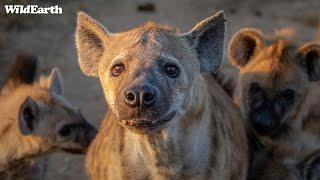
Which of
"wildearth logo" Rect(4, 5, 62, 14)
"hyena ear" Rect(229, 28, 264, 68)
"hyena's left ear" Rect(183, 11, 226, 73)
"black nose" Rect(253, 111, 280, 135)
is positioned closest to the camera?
"hyena's left ear" Rect(183, 11, 226, 73)

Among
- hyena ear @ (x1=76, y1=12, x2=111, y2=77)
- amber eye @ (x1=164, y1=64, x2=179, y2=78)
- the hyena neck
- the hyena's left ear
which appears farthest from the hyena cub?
amber eye @ (x1=164, y1=64, x2=179, y2=78)

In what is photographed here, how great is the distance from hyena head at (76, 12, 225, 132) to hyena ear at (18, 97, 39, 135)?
0.93m

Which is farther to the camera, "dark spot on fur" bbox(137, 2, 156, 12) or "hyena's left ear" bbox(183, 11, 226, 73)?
"dark spot on fur" bbox(137, 2, 156, 12)

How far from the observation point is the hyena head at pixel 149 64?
3.25 metres

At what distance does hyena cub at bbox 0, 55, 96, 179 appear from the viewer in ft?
15.9

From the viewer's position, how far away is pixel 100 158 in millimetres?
4098

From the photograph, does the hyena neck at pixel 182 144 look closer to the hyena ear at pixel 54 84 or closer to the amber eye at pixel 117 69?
the amber eye at pixel 117 69

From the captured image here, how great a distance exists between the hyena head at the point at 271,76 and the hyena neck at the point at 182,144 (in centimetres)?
88

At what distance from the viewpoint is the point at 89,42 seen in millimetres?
3932

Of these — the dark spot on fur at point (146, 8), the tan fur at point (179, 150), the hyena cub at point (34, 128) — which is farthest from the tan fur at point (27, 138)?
the dark spot on fur at point (146, 8)

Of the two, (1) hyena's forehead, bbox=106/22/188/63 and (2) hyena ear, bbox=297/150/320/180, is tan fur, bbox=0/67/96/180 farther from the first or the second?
(2) hyena ear, bbox=297/150/320/180

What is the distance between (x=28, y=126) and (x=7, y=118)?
20 centimetres

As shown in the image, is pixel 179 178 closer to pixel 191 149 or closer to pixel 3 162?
pixel 191 149

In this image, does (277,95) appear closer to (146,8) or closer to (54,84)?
(54,84)
